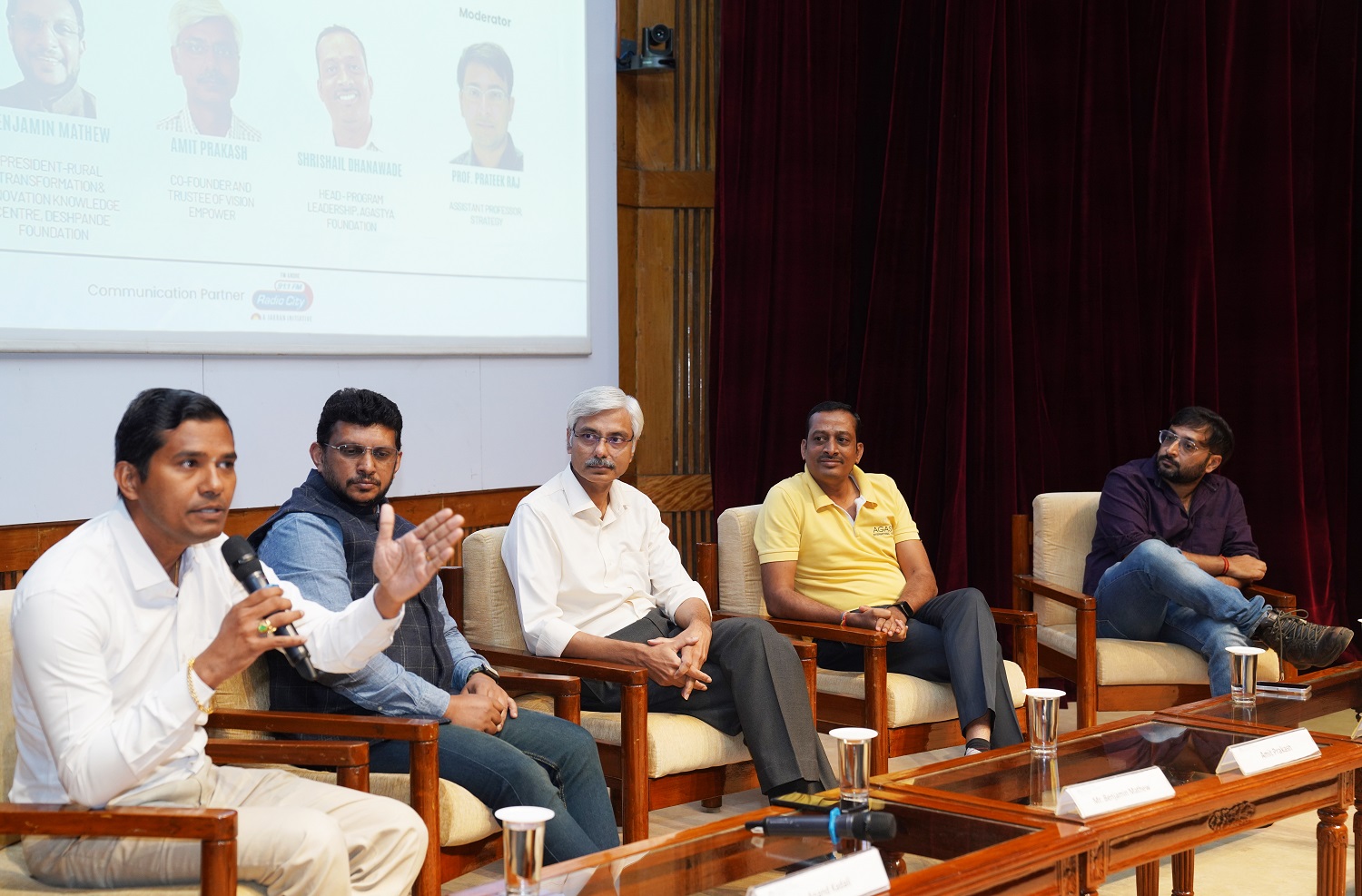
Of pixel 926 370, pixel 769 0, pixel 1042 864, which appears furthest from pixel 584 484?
pixel 769 0

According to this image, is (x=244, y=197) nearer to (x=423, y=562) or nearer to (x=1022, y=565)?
(x=423, y=562)

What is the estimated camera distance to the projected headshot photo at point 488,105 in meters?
4.20

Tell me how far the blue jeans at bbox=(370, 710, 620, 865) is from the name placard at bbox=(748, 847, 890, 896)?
2.31 feet

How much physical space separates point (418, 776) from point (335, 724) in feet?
0.54

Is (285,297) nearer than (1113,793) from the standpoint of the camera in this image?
No

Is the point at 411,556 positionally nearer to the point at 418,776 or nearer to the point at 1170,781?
the point at 418,776

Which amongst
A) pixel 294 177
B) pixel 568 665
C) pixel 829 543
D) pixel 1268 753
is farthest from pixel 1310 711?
pixel 294 177

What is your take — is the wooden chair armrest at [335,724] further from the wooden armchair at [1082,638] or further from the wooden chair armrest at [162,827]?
the wooden armchair at [1082,638]

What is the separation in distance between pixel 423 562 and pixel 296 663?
268 mm

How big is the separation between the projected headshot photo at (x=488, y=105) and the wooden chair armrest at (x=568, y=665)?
6.01 feet

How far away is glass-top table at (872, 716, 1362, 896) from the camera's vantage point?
211cm

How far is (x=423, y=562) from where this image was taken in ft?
6.97

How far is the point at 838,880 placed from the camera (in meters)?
1.71

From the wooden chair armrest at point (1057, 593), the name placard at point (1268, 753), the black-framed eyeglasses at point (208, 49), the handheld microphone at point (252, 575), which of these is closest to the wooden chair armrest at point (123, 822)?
the handheld microphone at point (252, 575)
